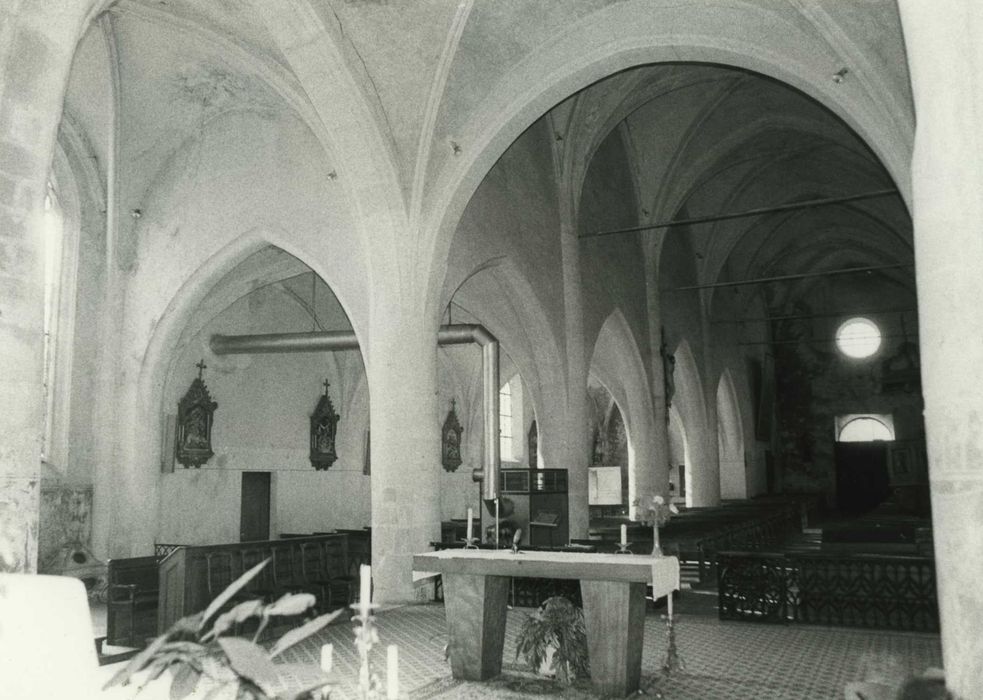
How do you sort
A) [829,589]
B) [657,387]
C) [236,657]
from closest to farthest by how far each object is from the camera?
[236,657]
[829,589]
[657,387]

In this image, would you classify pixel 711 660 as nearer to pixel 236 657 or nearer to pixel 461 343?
pixel 236 657

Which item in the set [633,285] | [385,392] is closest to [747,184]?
[633,285]

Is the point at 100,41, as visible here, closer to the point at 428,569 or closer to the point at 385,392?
the point at 385,392

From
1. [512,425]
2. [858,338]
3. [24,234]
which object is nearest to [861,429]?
[858,338]

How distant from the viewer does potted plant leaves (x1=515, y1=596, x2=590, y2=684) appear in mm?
6141

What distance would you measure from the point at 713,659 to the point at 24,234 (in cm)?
601

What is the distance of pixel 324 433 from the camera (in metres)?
18.1

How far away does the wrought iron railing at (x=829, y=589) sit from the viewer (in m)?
8.59

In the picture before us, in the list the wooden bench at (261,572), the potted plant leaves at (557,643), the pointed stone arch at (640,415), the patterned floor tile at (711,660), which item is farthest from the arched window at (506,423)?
the potted plant leaves at (557,643)

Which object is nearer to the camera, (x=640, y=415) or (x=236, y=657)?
(x=236, y=657)

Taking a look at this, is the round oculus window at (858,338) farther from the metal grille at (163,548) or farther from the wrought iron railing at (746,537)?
the metal grille at (163,548)

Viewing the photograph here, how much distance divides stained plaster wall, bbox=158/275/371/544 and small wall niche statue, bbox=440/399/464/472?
332cm

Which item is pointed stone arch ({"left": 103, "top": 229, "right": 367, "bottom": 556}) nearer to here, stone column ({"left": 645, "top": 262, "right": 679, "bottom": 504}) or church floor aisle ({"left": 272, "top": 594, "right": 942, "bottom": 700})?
church floor aisle ({"left": 272, "top": 594, "right": 942, "bottom": 700})

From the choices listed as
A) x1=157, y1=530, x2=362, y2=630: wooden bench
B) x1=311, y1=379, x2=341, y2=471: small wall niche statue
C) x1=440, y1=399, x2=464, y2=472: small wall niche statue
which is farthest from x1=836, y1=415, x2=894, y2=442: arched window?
x1=157, y1=530, x2=362, y2=630: wooden bench
